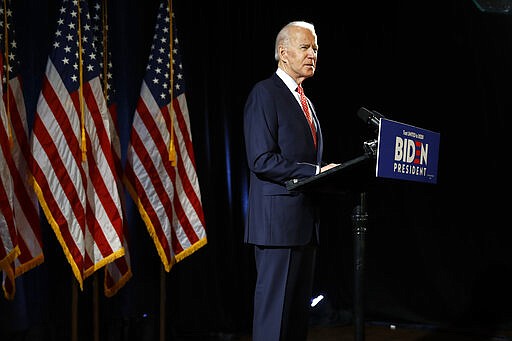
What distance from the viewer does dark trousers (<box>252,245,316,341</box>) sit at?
210 centimetres

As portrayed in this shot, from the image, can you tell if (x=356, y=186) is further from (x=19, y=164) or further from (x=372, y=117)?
(x=19, y=164)

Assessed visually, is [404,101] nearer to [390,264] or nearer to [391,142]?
[390,264]

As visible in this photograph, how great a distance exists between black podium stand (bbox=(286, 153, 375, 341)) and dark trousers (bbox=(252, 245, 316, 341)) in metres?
0.25

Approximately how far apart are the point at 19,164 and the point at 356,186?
1.85 m

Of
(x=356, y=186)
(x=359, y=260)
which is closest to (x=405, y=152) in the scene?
(x=356, y=186)

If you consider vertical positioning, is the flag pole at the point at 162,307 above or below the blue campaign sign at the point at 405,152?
below

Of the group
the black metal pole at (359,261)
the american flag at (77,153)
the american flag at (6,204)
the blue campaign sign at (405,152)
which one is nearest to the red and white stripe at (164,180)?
the american flag at (77,153)

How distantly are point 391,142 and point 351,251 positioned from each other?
310 centimetres

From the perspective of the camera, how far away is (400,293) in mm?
4523

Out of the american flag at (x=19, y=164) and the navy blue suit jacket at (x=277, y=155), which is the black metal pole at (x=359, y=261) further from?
the american flag at (x=19, y=164)

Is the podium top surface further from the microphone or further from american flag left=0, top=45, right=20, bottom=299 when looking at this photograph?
american flag left=0, top=45, right=20, bottom=299

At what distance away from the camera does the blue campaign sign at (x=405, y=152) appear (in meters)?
1.68

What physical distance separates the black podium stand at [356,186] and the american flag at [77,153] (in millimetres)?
1540

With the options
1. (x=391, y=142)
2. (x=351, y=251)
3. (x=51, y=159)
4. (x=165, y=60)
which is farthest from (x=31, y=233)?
(x=351, y=251)
